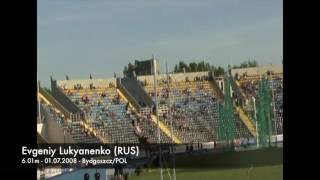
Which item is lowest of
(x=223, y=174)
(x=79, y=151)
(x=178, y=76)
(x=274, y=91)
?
(x=223, y=174)

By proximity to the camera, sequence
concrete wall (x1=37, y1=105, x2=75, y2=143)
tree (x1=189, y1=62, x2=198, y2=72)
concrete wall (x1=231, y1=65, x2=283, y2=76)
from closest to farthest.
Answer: concrete wall (x1=37, y1=105, x2=75, y2=143) → concrete wall (x1=231, y1=65, x2=283, y2=76) → tree (x1=189, y1=62, x2=198, y2=72)

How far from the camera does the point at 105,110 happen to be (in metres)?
4.94

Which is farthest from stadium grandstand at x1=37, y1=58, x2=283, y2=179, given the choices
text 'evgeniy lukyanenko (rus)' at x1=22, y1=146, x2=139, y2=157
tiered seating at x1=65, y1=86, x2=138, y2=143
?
text 'evgeniy lukyanenko (rus)' at x1=22, y1=146, x2=139, y2=157

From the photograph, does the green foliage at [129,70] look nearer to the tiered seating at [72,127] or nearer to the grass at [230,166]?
the tiered seating at [72,127]

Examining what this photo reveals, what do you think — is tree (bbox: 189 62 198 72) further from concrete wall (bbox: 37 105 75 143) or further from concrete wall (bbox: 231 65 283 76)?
concrete wall (bbox: 37 105 75 143)

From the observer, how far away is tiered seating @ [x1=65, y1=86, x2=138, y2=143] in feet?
15.5

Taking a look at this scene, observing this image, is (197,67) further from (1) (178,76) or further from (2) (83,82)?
(2) (83,82)

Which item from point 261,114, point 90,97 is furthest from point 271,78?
point 90,97

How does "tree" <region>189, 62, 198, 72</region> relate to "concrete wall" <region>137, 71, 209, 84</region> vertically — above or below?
above

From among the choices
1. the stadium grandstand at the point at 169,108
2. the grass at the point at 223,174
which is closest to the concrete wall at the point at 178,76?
the stadium grandstand at the point at 169,108

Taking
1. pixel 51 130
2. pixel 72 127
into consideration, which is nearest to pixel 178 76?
pixel 72 127
